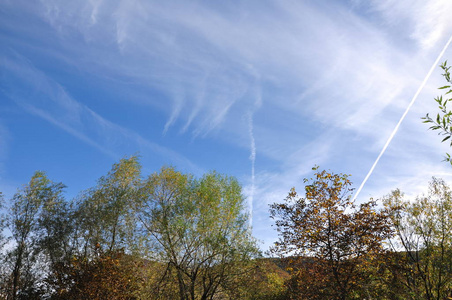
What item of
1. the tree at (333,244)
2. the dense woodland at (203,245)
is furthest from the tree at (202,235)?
the tree at (333,244)

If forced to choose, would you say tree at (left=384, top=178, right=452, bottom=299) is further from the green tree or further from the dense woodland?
the green tree

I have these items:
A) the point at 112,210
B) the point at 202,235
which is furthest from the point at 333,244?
the point at 112,210

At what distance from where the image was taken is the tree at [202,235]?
74.7 feet

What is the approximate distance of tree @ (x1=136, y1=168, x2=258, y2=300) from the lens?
2278cm

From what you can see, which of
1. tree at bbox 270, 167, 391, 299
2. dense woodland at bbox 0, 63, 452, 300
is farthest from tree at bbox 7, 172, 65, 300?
tree at bbox 270, 167, 391, 299

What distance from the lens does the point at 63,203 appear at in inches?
1147

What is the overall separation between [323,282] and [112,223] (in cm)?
1793

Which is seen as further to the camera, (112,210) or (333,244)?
(112,210)

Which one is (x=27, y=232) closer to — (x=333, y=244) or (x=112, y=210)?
(x=112, y=210)

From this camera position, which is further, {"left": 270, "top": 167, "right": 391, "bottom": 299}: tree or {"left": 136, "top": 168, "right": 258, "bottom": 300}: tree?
{"left": 136, "top": 168, "right": 258, "bottom": 300}: tree

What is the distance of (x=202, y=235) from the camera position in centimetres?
2283

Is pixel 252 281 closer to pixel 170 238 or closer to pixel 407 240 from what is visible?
pixel 170 238

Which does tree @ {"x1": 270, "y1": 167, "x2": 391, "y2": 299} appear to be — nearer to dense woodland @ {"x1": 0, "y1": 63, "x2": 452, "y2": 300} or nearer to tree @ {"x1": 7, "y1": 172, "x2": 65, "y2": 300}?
dense woodland @ {"x1": 0, "y1": 63, "x2": 452, "y2": 300}

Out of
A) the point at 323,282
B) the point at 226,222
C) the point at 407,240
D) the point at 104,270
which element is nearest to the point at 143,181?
the point at 226,222
